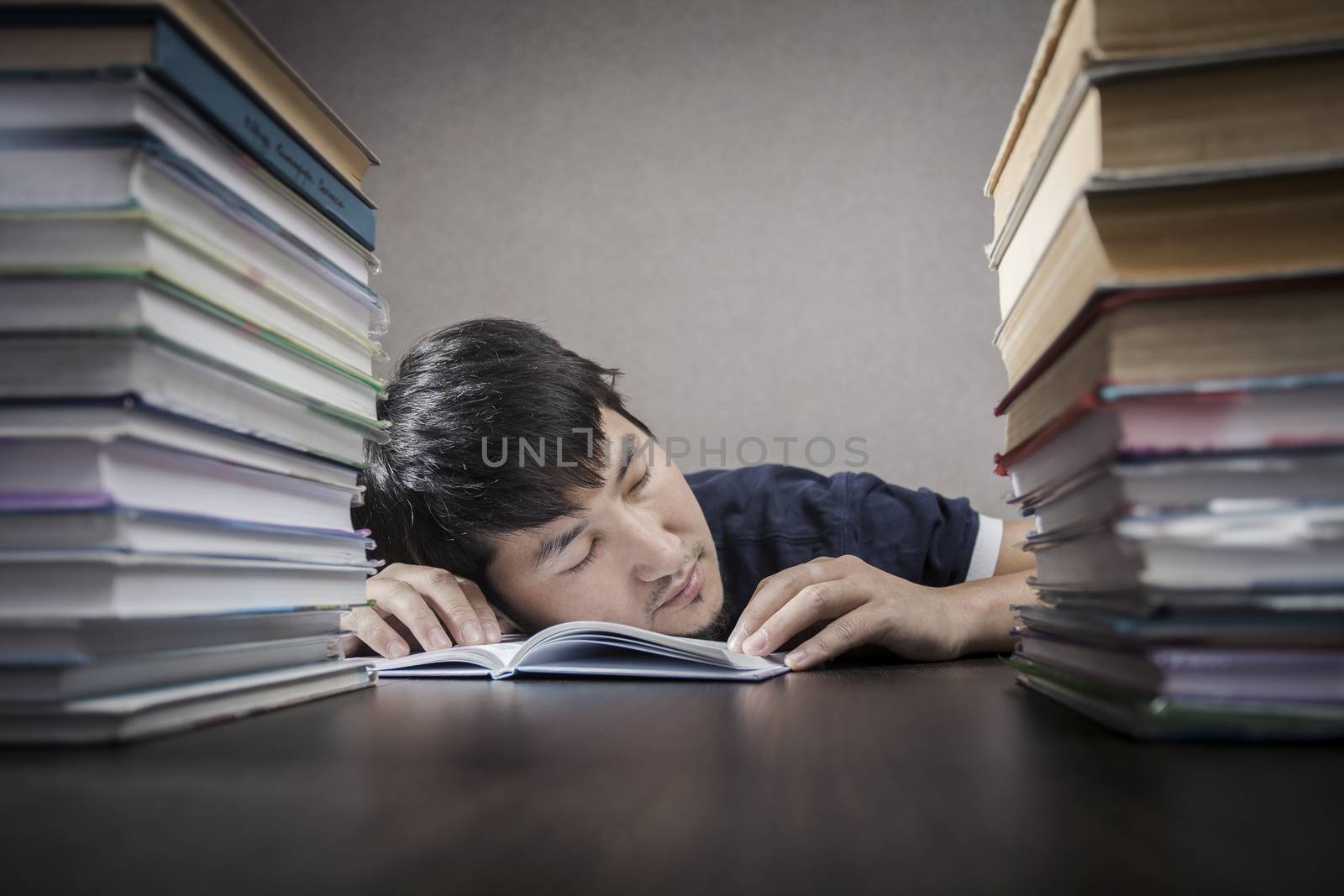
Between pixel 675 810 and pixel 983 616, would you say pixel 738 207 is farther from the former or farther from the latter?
pixel 675 810

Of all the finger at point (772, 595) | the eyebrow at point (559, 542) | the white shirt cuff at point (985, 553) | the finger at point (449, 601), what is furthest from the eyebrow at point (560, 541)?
the white shirt cuff at point (985, 553)

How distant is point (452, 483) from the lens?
1.12 m

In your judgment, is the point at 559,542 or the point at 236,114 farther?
the point at 559,542

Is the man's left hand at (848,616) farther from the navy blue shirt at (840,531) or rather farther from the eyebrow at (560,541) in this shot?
the navy blue shirt at (840,531)

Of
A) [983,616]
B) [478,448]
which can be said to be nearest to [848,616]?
[983,616]

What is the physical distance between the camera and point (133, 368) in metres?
0.37

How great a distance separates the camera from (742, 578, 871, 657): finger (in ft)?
2.54

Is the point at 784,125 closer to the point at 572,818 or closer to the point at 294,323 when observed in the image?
the point at 294,323

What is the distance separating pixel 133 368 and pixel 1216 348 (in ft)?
1.54

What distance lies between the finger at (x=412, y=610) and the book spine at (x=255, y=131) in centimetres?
47

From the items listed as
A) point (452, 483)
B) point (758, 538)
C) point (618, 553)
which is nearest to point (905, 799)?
point (618, 553)

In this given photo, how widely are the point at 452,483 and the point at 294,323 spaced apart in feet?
2.07

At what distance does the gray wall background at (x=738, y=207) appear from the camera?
2285 millimetres

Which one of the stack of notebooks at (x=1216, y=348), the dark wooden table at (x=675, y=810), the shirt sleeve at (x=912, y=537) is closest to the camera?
the dark wooden table at (x=675, y=810)
